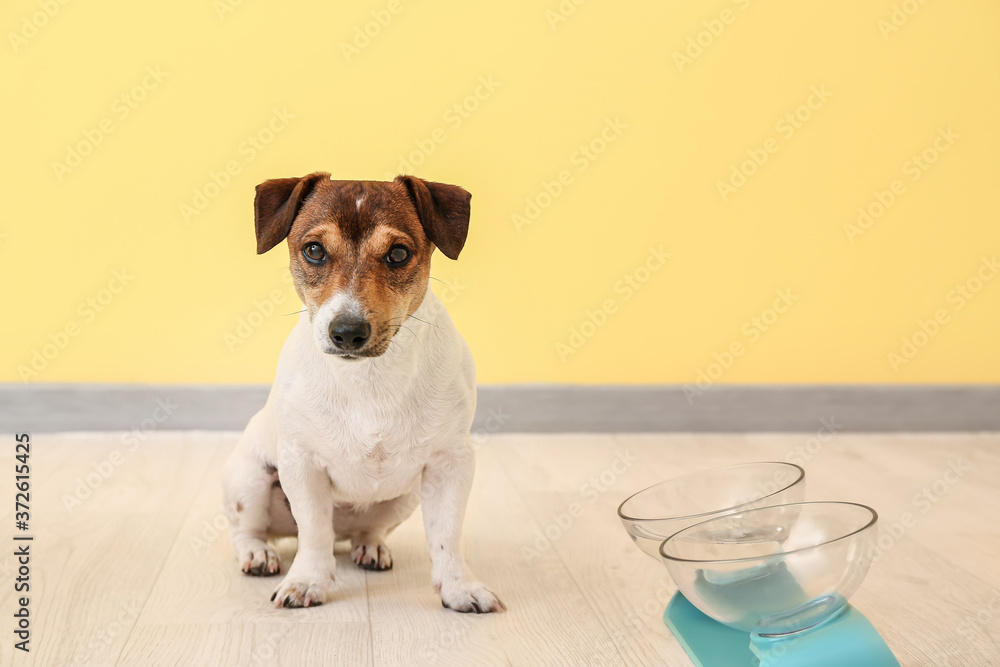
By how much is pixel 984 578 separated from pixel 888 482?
87 centimetres

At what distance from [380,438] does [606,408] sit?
6.04 feet

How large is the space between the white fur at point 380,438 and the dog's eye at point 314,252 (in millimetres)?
158

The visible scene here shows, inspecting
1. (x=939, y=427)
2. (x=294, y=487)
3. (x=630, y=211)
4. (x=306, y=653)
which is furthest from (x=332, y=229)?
(x=939, y=427)

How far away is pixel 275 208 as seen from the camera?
1834 mm

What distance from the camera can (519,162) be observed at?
3369 millimetres

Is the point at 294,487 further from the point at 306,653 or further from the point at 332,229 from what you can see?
the point at 332,229
